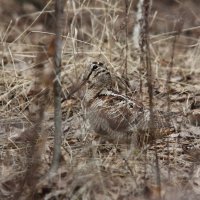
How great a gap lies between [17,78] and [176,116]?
127cm

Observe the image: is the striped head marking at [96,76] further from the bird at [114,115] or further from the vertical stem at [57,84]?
the vertical stem at [57,84]

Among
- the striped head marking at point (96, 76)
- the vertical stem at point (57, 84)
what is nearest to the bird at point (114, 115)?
the striped head marking at point (96, 76)

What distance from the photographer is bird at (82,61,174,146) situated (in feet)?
11.7

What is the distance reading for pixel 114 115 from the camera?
360cm

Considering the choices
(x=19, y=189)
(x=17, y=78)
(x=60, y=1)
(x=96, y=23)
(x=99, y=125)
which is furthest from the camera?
(x=96, y=23)

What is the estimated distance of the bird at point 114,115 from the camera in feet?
11.7

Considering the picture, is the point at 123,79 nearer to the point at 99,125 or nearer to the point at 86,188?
the point at 99,125

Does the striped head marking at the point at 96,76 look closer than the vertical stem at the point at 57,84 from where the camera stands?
No

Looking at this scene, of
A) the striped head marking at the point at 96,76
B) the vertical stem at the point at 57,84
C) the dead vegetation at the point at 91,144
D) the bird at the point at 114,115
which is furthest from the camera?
the striped head marking at the point at 96,76

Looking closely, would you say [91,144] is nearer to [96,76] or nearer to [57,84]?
[96,76]

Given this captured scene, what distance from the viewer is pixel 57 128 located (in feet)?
10.0

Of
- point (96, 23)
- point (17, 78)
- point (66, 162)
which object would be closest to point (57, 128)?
point (66, 162)

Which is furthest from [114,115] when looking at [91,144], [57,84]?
[57,84]

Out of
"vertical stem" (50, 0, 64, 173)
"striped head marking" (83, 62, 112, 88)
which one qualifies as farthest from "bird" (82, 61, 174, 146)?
"vertical stem" (50, 0, 64, 173)
